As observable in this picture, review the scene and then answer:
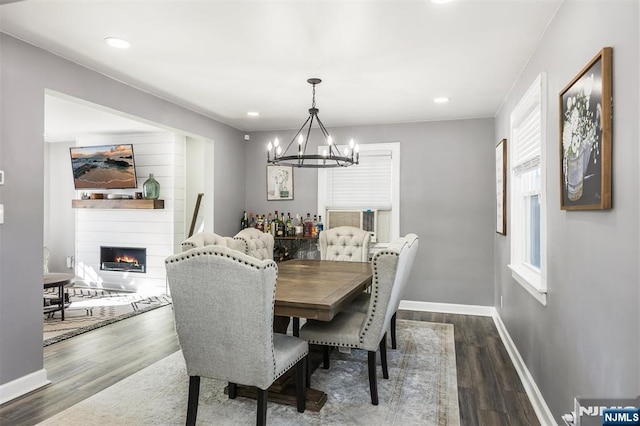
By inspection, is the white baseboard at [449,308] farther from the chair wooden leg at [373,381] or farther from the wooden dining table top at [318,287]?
the chair wooden leg at [373,381]

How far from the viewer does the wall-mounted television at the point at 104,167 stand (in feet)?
20.3

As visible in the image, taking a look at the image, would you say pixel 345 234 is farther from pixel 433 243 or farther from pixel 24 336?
pixel 24 336

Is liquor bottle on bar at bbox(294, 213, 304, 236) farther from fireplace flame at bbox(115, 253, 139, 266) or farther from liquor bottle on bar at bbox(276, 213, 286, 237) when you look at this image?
fireplace flame at bbox(115, 253, 139, 266)

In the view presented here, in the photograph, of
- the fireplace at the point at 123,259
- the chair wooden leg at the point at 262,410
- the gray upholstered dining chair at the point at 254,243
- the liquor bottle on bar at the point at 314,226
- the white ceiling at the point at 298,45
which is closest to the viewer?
the chair wooden leg at the point at 262,410

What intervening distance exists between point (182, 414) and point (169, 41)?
2.42 meters

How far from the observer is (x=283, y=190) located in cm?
578

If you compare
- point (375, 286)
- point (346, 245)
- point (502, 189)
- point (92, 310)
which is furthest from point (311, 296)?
point (92, 310)

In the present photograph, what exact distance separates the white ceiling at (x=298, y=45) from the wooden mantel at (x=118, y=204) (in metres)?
2.30

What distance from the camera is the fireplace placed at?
624cm

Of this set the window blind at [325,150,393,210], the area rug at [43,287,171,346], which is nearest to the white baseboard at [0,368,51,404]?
the area rug at [43,287,171,346]

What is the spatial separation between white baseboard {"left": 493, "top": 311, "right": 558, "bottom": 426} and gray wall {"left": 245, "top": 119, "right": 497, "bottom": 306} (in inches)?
43.5

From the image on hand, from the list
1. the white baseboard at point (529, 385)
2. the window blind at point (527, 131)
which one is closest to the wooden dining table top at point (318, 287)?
the white baseboard at point (529, 385)

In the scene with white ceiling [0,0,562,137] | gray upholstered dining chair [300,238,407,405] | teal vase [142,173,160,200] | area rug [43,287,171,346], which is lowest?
area rug [43,287,171,346]

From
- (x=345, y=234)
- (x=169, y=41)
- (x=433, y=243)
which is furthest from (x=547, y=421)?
(x=169, y=41)
